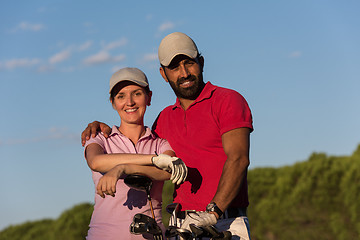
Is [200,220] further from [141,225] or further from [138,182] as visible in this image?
[138,182]

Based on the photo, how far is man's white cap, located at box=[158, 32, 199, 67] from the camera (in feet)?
18.2

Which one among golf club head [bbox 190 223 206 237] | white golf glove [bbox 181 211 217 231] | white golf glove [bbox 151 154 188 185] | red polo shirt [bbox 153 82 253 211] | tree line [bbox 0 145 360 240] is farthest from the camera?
tree line [bbox 0 145 360 240]

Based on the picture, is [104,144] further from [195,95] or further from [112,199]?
[195,95]

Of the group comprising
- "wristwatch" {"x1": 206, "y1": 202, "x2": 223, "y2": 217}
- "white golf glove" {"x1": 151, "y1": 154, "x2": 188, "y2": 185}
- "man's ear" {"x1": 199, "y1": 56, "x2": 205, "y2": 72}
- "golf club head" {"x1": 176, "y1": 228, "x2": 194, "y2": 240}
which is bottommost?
"golf club head" {"x1": 176, "y1": 228, "x2": 194, "y2": 240}

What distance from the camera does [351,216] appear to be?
18453mm

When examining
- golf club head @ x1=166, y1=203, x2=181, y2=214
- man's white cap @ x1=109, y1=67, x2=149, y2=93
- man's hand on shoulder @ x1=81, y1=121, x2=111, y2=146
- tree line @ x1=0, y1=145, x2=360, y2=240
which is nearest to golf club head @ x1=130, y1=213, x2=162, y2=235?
golf club head @ x1=166, y1=203, x2=181, y2=214

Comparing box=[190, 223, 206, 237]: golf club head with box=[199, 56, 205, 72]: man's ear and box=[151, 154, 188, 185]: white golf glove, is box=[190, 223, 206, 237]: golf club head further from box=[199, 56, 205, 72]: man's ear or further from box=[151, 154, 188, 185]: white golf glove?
box=[199, 56, 205, 72]: man's ear

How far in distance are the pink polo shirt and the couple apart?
0.03ft

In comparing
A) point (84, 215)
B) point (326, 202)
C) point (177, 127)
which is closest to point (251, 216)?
point (326, 202)

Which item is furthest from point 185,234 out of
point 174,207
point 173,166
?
point 174,207

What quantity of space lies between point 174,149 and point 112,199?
2.80 ft

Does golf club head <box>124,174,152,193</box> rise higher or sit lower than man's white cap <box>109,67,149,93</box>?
lower

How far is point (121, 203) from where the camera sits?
204 inches

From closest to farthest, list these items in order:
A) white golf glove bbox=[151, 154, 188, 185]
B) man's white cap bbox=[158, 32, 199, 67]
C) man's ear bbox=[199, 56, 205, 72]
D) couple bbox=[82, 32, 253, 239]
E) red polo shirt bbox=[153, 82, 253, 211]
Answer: white golf glove bbox=[151, 154, 188, 185]
couple bbox=[82, 32, 253, 239]
red polo shirt bbox=[153, 82, 253, 211]
man's white cap bbox=[158, 32, 199, 67]
man's ear bbox=[199, 56, 205, 72]
